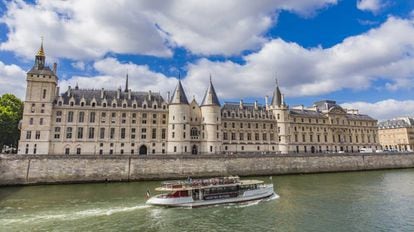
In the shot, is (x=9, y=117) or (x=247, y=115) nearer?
(x=9, y=117)

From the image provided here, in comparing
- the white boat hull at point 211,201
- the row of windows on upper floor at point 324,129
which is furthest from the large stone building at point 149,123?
the white boat hull at point 211,201

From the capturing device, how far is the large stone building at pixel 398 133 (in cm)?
10506

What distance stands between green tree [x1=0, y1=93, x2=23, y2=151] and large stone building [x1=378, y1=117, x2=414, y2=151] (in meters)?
118

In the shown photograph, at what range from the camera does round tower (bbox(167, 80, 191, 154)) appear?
59213mm

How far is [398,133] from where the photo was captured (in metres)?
109

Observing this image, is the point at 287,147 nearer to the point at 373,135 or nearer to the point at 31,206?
the point at 373,135

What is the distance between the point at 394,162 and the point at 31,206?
74059 mm

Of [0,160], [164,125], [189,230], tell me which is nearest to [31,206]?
[189,230]

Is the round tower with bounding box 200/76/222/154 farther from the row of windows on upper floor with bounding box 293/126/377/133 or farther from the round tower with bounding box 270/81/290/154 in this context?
the row of windows on upper floor with bounding box 293/126/377/133

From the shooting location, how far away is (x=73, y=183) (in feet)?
137

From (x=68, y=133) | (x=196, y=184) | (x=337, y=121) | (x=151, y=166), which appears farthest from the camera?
(x=337, y=121)

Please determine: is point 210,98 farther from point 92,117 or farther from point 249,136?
point 92,117

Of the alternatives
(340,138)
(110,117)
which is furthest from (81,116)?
(340,138)

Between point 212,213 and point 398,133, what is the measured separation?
11283cm
